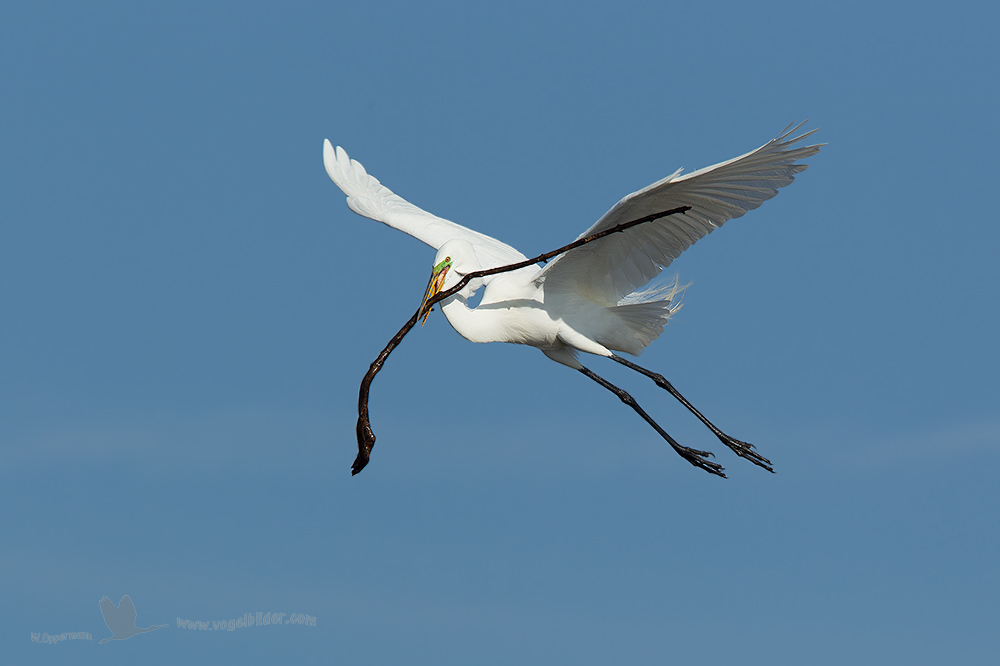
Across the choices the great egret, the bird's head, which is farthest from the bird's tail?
the bird's head

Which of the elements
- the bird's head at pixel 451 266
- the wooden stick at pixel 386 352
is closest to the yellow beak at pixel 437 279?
the bird's head at pixel 451 266

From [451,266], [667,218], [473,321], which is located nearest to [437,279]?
[451,266]

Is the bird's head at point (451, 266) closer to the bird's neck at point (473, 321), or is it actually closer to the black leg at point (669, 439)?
the bird's neck at point (473, 321)

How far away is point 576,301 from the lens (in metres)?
10.3

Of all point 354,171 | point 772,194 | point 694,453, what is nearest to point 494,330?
point 694,453

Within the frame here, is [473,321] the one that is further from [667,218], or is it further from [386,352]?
[667,218]

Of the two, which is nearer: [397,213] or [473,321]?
[473,321]

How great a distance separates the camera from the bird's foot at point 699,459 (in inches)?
408

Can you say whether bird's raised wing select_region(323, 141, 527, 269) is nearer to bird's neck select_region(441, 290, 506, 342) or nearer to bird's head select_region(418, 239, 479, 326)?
bird's head select_region(418, 239, 479, 326)

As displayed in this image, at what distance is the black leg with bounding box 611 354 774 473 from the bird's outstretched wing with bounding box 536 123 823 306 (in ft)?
2.18

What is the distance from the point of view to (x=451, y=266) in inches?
415

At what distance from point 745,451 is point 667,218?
2373 millimetres

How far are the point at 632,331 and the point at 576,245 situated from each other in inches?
68.4

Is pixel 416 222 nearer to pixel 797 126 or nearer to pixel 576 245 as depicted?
pixel 576 245
